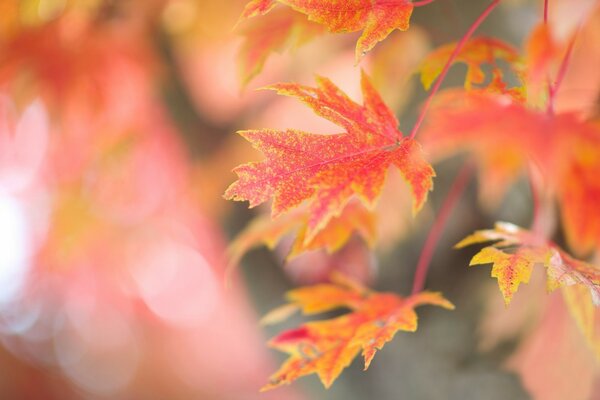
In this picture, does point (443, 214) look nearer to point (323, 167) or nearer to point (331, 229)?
point (331, 229)

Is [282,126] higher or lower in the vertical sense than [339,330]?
higher

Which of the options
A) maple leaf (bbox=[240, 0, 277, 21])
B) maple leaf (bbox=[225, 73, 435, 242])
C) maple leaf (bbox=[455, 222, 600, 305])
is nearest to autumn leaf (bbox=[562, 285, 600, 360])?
maple leaf (bbox=[455, 222, 600, 305])

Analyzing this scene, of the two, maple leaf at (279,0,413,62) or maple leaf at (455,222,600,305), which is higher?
maple leaf at (279,0,413,62)

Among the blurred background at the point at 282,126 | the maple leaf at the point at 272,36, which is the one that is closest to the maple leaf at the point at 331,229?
the blurred background at the point at 282,126

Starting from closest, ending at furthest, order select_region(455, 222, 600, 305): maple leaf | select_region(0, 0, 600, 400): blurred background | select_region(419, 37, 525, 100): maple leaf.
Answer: select_region(455, 222, 600, 305): maple leaf
select_region(419, 37, 525, 100): maple leaf
select_region(0, 0, 600, 400): blurred background

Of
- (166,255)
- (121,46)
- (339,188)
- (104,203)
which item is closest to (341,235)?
(339,188)

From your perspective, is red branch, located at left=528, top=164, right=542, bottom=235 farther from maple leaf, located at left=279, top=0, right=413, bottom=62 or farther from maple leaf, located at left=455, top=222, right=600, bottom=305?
maple leaf, located at left=279, top=0, right=413, bottom=62

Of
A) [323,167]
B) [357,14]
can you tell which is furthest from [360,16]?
[323,167]

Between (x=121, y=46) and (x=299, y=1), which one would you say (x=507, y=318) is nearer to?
(x=299, y=1)
